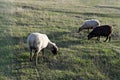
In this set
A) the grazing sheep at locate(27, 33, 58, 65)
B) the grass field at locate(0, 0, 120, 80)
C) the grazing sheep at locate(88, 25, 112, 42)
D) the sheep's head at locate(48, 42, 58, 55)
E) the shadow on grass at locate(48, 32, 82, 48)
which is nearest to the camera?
the grass field at locate(0, 0, 120, 80)

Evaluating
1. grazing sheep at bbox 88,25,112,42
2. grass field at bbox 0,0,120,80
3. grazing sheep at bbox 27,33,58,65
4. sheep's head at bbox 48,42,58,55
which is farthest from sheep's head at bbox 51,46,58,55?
grazing sheep at bbox 88,25,112,42

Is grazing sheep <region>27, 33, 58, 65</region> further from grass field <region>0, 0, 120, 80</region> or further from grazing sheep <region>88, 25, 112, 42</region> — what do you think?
grazing sheep <region>88, 25, 112, 42</region>

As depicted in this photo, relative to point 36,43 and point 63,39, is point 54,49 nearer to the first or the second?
point 36,43

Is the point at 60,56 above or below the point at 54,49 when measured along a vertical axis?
below

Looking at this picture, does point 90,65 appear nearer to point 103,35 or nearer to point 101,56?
point 101,56

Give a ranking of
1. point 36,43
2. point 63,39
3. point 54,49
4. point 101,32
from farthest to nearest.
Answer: point 101,32 < point 63,39 < point 54,49 < point 36,43

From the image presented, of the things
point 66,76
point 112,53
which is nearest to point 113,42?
point 112,53

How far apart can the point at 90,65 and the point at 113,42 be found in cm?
532

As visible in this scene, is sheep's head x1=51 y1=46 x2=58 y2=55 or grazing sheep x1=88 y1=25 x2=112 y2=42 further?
grazing sheep x1=88 y1=25 x2=112 y2=42

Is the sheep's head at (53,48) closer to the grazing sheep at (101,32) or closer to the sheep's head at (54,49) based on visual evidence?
the sheep's head at (54,49)

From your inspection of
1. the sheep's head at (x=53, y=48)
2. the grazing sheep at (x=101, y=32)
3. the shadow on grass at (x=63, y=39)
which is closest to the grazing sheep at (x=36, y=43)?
the sheep's head at (x=53, y=48)

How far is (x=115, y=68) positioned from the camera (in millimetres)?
19609

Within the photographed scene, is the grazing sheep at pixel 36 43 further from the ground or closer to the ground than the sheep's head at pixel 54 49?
further from the ground

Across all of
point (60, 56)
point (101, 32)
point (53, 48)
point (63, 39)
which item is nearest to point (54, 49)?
point (53, 48)
